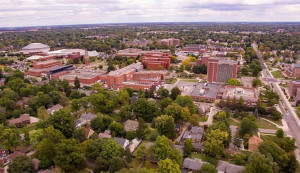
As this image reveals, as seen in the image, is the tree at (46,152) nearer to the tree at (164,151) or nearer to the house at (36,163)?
the house at (36,163)

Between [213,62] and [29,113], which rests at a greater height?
[213,62]

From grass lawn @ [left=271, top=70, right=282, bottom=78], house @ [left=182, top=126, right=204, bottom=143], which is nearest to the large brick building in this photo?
grass lawn @ [left=271, top=70, right=282, bottom=78]

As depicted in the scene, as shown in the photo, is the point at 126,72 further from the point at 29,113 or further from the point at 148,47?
the point at 148,47


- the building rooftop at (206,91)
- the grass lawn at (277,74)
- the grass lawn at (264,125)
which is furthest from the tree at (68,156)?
the grass lawn at (277,74)

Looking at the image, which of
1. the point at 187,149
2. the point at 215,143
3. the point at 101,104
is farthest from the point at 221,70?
the point at 187,149

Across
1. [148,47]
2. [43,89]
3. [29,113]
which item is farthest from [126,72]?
[148,47]

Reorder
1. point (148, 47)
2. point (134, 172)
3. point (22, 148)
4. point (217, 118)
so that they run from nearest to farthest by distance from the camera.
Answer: point (134, 172)
point (22, 148)
point (217, 118)
point (148, 47)
